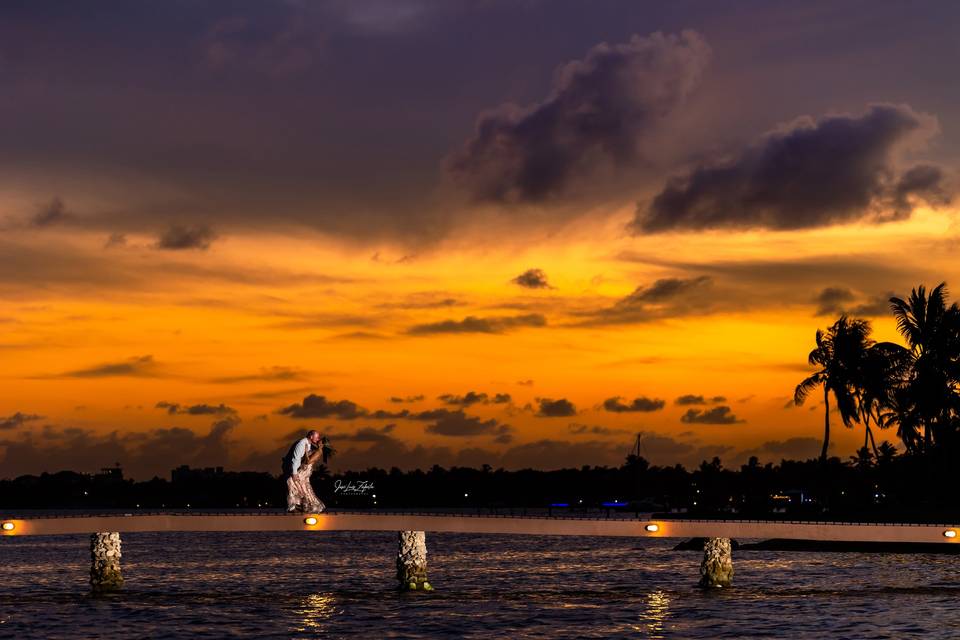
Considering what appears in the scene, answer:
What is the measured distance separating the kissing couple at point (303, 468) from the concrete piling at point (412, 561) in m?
9.97

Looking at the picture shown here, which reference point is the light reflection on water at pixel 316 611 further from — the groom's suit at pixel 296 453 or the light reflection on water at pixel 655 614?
the light reflection on water at pixel 655 614

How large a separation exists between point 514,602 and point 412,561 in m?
Answer: 5.45

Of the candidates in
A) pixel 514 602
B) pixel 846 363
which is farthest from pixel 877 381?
pixel 514 602

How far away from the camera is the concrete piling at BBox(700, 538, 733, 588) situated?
63.6 m

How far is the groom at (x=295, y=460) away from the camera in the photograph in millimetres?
46781

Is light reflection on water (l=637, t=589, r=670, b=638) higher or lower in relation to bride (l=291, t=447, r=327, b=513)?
lower

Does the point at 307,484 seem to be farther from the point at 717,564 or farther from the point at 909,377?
the point at 909,377

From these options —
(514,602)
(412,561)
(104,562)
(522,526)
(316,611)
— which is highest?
(522,526)

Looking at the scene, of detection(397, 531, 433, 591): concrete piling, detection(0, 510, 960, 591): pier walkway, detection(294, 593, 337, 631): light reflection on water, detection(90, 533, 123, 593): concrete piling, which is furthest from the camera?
detection(90, 533, 123, 593): concrete piling

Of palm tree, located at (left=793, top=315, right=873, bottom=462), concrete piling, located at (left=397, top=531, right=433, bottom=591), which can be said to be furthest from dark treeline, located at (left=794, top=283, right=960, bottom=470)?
concrete piling, located at (left=397, top=531, right=433, bottom=591)

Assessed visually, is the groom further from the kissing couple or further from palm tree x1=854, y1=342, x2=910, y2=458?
palm tree x1=854, y1=342, x2=910, y2=458

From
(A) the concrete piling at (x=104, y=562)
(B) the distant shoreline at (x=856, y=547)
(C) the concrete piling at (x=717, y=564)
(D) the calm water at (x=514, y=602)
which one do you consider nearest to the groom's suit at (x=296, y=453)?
(D) the calm water at (x=514, y=602)

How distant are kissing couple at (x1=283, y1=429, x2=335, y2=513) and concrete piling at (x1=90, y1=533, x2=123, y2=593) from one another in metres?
17.3

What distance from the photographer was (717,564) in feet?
210
